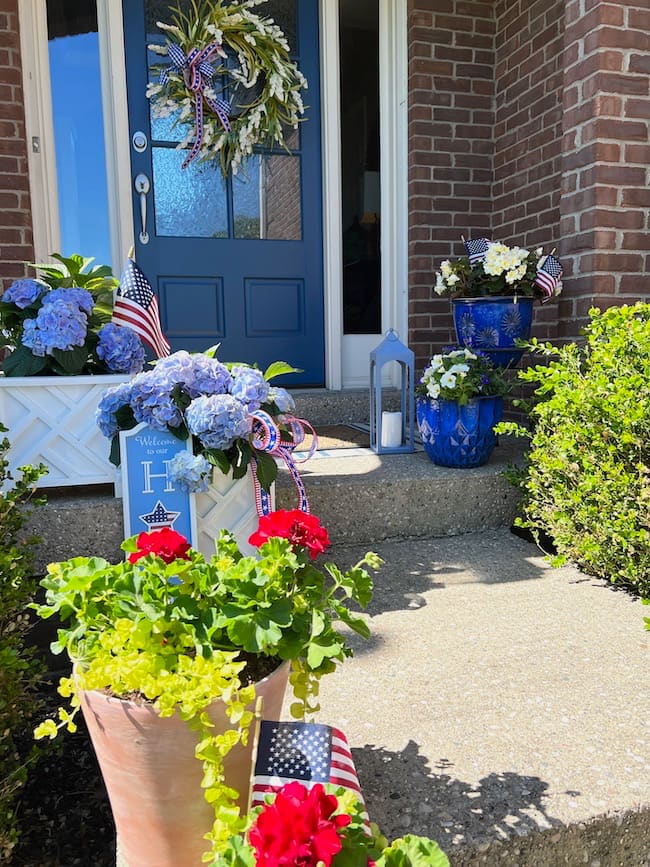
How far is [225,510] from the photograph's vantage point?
177 centimetres

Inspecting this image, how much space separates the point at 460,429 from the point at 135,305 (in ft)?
4.10

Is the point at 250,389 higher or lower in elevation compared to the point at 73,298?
lower

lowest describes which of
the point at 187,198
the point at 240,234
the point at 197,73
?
the point at 240,234

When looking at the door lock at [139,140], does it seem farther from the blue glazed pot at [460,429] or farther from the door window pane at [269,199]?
the blue glazed pot at [460,429]

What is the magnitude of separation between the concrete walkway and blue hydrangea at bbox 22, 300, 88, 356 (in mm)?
1177

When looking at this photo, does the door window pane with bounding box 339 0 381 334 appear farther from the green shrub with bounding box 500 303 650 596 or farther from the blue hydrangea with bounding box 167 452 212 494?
the blue hydrangea with bounding box 167 452 212 494

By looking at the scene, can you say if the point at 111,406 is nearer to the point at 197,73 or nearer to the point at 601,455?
the point at 601,455

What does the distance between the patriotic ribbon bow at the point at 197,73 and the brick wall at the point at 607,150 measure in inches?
66.7

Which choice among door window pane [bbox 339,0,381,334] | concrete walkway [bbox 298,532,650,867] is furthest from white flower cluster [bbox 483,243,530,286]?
concrete walkway [bbox 298,532,650,867]

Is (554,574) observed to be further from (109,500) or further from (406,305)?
(406,305)

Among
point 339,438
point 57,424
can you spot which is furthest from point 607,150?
point 57,424

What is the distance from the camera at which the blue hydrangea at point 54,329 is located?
1.85 meters

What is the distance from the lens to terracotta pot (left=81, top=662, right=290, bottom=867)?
0.80 meters

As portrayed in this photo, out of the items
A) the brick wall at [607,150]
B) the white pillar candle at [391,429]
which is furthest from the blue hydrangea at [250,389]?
the brick wall at [607,150]
